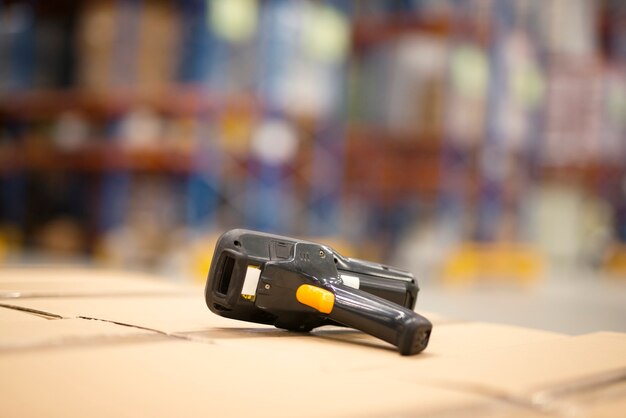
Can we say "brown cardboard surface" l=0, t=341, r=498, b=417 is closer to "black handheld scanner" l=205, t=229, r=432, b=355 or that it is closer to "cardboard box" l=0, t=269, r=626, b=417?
"cardboard box" l=0, t=269, r=626, b=417

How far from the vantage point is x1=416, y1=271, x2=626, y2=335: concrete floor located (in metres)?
5.46

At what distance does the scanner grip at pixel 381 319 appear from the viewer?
4.30 feet

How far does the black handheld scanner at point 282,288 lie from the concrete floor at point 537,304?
3176 mm

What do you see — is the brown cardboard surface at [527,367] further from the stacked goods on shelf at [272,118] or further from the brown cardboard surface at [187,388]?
the stacked goods on shelf at [272,118]

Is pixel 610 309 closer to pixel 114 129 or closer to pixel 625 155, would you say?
pixel 114 129

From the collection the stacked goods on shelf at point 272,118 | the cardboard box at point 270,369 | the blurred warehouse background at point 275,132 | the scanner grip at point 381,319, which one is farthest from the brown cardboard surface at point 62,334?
the stacked goods on shelf at point 272,118

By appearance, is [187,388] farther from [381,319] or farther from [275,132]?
[275,132]

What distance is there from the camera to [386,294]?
1638mm

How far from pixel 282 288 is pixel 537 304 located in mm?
5958

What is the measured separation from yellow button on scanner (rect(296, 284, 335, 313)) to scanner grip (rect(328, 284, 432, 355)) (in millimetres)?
11

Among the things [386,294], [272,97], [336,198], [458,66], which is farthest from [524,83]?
[386,294]

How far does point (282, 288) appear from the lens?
4.80 ft

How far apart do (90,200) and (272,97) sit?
9.21 ft

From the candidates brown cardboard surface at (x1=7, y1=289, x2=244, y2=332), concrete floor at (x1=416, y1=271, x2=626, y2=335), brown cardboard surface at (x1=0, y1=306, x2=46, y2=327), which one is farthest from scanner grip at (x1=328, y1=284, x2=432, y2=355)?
concrete floor at (x1=416, y1=271, x2=626, y2=335)
